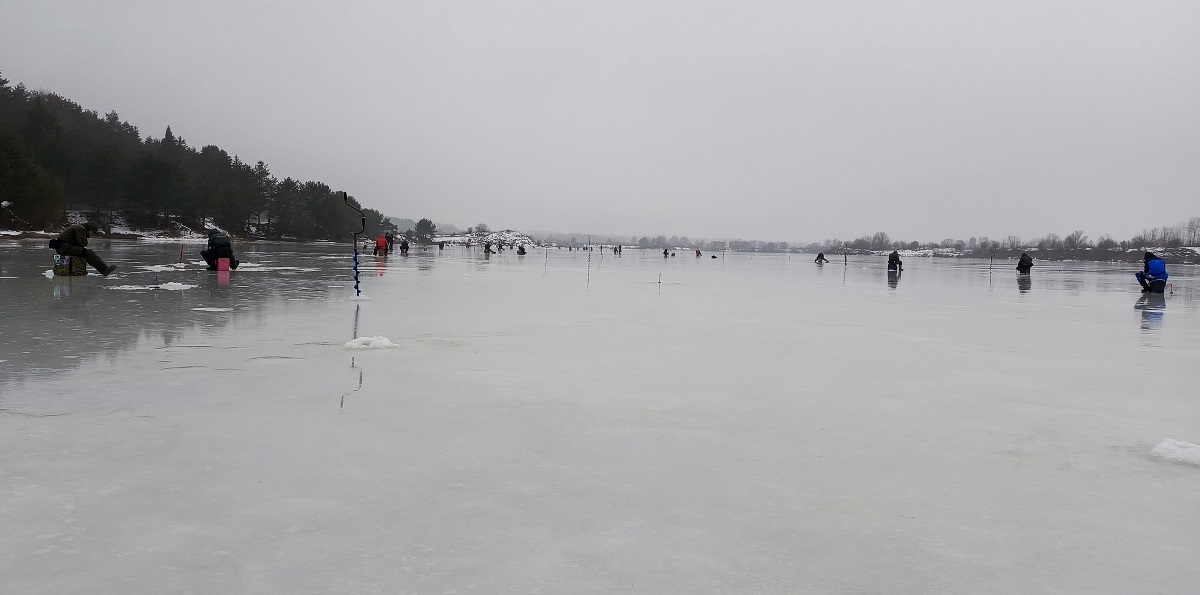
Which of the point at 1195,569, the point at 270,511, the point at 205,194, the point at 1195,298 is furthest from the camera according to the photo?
the point at 205,194

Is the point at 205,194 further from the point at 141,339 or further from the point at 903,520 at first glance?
the point at 903,520

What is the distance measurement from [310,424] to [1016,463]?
5083 millimetres

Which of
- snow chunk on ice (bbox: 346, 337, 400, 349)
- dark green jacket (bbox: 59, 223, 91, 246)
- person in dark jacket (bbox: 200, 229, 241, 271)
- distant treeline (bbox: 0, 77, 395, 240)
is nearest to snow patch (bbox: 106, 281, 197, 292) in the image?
dark green jacket (bbox: 59, 223, 91, 246)

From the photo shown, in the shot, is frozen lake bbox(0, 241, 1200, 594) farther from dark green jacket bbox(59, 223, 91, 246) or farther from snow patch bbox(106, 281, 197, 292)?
dark green jacket bbox(59, 223, 91, 246)

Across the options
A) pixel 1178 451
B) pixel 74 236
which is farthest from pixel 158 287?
pixel 1178 451

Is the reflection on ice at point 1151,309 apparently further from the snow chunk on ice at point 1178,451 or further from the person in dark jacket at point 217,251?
the person in dark jacket at point 217,251

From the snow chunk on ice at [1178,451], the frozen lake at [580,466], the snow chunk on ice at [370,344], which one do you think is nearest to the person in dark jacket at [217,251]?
the frozen lake at [580,466]

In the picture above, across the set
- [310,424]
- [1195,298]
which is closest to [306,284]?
[310,424]

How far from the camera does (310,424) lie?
18.2 ft

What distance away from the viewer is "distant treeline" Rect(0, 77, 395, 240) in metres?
62.0

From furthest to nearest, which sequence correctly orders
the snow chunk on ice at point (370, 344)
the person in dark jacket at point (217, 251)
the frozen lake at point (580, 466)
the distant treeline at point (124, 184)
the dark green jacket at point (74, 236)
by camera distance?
the distant treeline at point (124, 184)
the person in dark jacket at point (217, 251)
the dark green jacket at point (74, 236)
the snow chunk on ice at point (370, 344)
the frozen lake at point (580, 466)

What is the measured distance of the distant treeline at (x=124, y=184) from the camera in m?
62.0

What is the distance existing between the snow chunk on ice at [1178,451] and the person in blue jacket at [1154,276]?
82.5ft

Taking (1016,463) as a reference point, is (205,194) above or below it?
above
